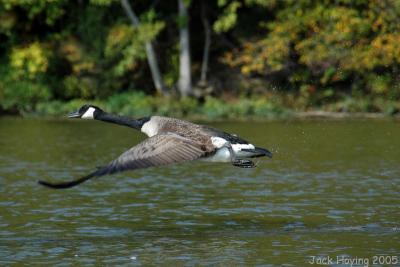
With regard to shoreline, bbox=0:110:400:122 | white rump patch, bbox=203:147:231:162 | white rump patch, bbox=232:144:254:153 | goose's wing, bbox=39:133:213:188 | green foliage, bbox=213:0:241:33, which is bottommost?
shoreline, bbox=0:110:400:122

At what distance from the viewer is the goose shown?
12609 mm

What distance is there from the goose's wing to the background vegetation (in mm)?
22306

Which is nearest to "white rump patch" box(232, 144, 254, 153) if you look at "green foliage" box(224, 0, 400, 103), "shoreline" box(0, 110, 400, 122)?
"shoreline" box(0, 110, 400, 122)

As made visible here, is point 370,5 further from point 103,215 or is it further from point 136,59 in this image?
point 103,215

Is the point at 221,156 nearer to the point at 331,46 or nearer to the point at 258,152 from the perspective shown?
the point at 258,152

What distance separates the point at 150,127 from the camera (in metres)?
14.5

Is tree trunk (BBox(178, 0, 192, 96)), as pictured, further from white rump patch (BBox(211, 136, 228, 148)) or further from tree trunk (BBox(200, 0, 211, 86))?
white rump patch (BBox(211, 136, 228, 148))

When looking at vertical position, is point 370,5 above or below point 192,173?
above

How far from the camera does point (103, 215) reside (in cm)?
1572

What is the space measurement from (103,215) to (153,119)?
2003 mm

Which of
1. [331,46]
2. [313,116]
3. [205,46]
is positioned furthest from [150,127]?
[205,46]

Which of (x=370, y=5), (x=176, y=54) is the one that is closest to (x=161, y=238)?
(x=370, y=5)

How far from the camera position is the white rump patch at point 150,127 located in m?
14.3

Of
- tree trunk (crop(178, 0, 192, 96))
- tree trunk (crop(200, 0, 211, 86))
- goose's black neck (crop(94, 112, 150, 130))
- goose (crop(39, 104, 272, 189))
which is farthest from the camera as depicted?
tree trunk (crop(200, 0, 211, 86))
